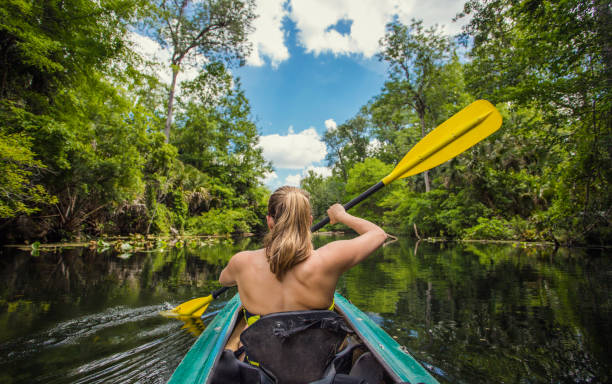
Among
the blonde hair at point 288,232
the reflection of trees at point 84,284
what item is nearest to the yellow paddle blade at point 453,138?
the blonde hair at point 288,232

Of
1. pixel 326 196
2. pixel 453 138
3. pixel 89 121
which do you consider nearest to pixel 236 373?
pixel 453 138

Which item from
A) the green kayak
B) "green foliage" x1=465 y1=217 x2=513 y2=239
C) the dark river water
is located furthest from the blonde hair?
"green foliage" x1=465 y1=217 x2=513 y2=239

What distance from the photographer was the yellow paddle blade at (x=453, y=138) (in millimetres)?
2948

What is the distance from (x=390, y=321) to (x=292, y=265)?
2.40 meters

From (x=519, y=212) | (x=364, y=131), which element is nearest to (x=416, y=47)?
(x=519, y=212)

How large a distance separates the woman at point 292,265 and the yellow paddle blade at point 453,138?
71.4 inches

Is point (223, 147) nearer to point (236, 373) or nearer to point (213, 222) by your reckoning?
point (213, 222)

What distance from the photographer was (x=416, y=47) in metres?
16.7

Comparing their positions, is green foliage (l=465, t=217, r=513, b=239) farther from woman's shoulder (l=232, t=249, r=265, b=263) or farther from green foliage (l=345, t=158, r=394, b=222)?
woman's shoulder (l=232, t=249, r=265, b=263)

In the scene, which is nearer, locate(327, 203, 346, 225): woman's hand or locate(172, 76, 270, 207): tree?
locate(327, 203, 346, 225): woman's hand

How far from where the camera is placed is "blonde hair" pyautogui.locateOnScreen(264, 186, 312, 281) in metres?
1.22

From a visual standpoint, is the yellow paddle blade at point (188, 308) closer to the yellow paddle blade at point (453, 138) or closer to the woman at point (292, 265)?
the woman at point (292, 265)

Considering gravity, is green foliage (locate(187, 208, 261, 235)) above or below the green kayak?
above

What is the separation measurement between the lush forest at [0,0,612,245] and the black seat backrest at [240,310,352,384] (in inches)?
223
